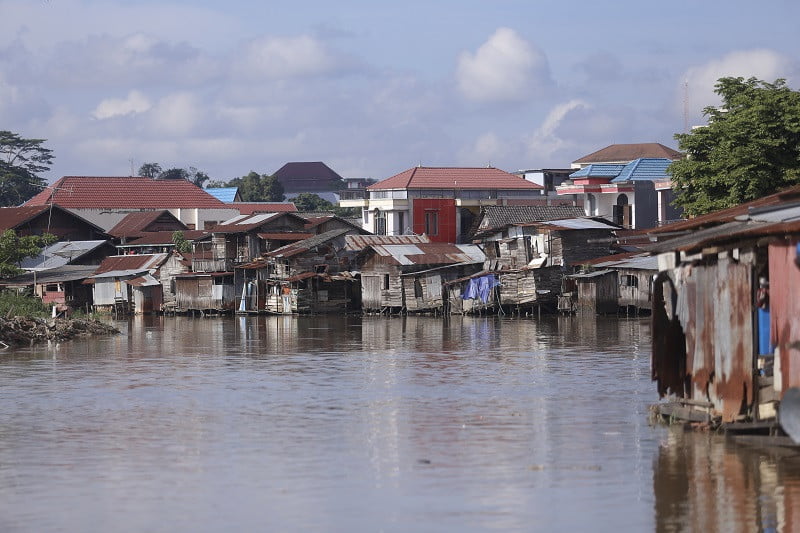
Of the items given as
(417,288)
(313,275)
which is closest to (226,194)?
(313,275)

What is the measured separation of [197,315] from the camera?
64375 millimetres

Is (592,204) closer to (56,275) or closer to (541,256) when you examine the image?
(541,256)

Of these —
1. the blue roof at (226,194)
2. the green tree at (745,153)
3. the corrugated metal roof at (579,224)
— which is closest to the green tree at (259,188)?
the blue roof at (226,194)

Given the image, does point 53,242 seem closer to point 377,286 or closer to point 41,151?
point 377,286

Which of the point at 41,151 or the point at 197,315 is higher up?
the point at 41,151

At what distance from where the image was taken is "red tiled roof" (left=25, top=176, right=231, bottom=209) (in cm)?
8644

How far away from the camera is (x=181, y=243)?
6962 centimetres

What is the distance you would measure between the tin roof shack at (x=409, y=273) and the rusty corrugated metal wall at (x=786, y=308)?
4293 centimetres

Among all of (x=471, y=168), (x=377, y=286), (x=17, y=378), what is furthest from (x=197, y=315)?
(x=17, y=378)

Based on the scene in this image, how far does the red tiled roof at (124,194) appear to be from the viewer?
284 feet

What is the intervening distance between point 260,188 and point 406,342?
266 ft

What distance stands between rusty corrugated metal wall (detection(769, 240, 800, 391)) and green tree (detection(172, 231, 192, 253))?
5801 centimetres

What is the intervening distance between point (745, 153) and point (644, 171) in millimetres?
37029

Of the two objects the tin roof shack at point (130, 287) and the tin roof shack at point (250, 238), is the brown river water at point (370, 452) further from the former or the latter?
the tin roof shack at point (130, 287)
